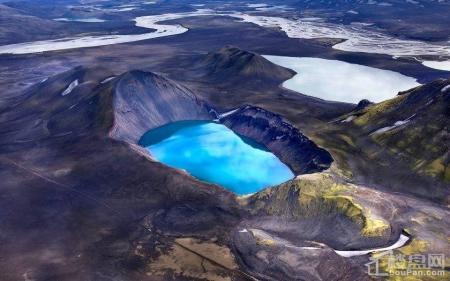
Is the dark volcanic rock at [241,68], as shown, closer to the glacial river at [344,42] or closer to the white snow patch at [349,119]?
the white snow patch at [349,119]

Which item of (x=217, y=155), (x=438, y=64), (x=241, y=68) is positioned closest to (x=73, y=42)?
(x=241, y=68)

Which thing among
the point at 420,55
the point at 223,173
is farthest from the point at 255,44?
the point at 223,173

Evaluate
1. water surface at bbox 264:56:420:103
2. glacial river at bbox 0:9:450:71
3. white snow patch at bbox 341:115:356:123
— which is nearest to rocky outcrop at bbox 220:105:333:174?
white snow patch at bbox 341:115:356:123

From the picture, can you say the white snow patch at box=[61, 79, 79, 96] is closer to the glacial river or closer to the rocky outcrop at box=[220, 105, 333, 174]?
the rocky outcrop at box=[220, 105, 333, 174]

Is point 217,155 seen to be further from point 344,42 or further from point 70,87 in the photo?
point 344,42

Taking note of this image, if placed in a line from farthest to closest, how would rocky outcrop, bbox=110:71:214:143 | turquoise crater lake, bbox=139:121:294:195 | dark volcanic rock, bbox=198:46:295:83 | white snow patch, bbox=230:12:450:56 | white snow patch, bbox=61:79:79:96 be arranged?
white snow patch, bbox=230:12:450:56 < dark volcanic rock, bbox=198:46:295:83 < white snow patch, bbox=61:79:79:96 < rocky outcrop, bbox=110:71:214:143 < turquoise crater lake, bbox=139:121:294:195

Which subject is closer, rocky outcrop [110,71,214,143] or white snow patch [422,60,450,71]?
rocky outcrop [110,71,214,143]

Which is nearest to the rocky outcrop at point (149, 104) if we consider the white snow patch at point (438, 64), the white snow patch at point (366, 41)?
the white snow patch at point (438, 64)
